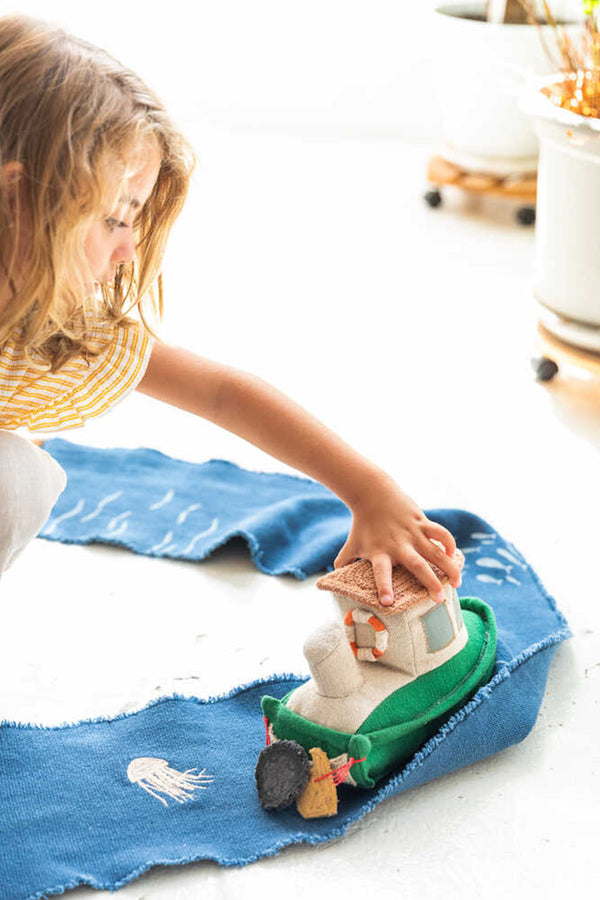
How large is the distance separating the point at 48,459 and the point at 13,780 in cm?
29

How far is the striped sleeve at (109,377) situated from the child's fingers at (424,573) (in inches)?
11.5

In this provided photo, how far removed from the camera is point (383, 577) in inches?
36.8

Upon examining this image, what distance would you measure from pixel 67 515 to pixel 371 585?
1.67 feet

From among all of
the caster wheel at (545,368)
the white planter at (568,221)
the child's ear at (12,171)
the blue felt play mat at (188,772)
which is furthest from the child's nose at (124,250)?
the caster wheel at (545,368)

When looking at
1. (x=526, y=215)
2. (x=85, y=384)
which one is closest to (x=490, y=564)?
(x=85, y=384)

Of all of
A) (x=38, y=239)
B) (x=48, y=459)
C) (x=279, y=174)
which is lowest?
(x=279, y=174)

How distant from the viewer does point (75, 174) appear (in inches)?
33.3

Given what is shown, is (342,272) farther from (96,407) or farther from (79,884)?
(79,884)

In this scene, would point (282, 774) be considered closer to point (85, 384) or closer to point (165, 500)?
point (85, 384)

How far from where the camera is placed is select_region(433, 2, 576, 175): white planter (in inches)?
84.2

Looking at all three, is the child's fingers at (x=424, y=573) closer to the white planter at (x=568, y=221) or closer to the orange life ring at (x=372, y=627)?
the orange life ring at (x=372, y=627)

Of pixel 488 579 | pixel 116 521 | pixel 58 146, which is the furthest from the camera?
pixel 116 521

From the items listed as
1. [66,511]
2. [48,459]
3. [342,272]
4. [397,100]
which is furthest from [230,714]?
[397,100]

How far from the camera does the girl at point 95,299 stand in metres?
0.85
